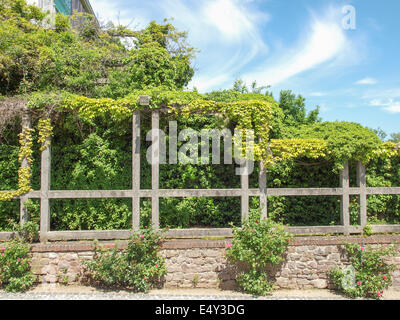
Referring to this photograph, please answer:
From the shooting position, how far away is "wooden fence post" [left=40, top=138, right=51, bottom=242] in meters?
5.61

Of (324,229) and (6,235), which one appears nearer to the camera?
(6,235)

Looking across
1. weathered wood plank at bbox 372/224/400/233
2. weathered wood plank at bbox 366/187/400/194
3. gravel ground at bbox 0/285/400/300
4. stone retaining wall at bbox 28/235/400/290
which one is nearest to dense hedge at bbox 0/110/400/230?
weathered wood plank at bbox 366/187/400/194

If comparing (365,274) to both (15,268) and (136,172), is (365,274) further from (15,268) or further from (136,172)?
(15,268)

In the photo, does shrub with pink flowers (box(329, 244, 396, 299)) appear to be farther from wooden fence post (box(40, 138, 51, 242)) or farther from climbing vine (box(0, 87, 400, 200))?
wooden fence post (box(40, 138, 51, 242))

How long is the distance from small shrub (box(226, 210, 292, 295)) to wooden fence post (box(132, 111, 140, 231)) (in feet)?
6.58

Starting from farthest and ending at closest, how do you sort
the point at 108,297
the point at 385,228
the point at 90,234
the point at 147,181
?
the point at 147,181
the point at 385,228
the point at 90,234
the point at 108,297

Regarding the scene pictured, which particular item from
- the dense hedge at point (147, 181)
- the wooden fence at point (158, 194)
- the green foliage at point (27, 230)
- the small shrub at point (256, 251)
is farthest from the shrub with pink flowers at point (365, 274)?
the green foliage at point (27, 230)

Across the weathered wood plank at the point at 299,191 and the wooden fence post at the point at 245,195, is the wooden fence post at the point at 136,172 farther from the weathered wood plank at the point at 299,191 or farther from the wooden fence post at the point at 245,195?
the weathered wood plank at the point at 299,191

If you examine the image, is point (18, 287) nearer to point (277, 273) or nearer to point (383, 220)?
point (277, 273)

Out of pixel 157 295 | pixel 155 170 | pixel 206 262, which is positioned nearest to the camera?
pixel 157 295

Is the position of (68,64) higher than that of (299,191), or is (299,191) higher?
(68,64)

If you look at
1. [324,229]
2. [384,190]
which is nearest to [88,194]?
[324,229]

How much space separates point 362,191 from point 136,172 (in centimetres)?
499

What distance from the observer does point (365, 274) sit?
17.5 feet
